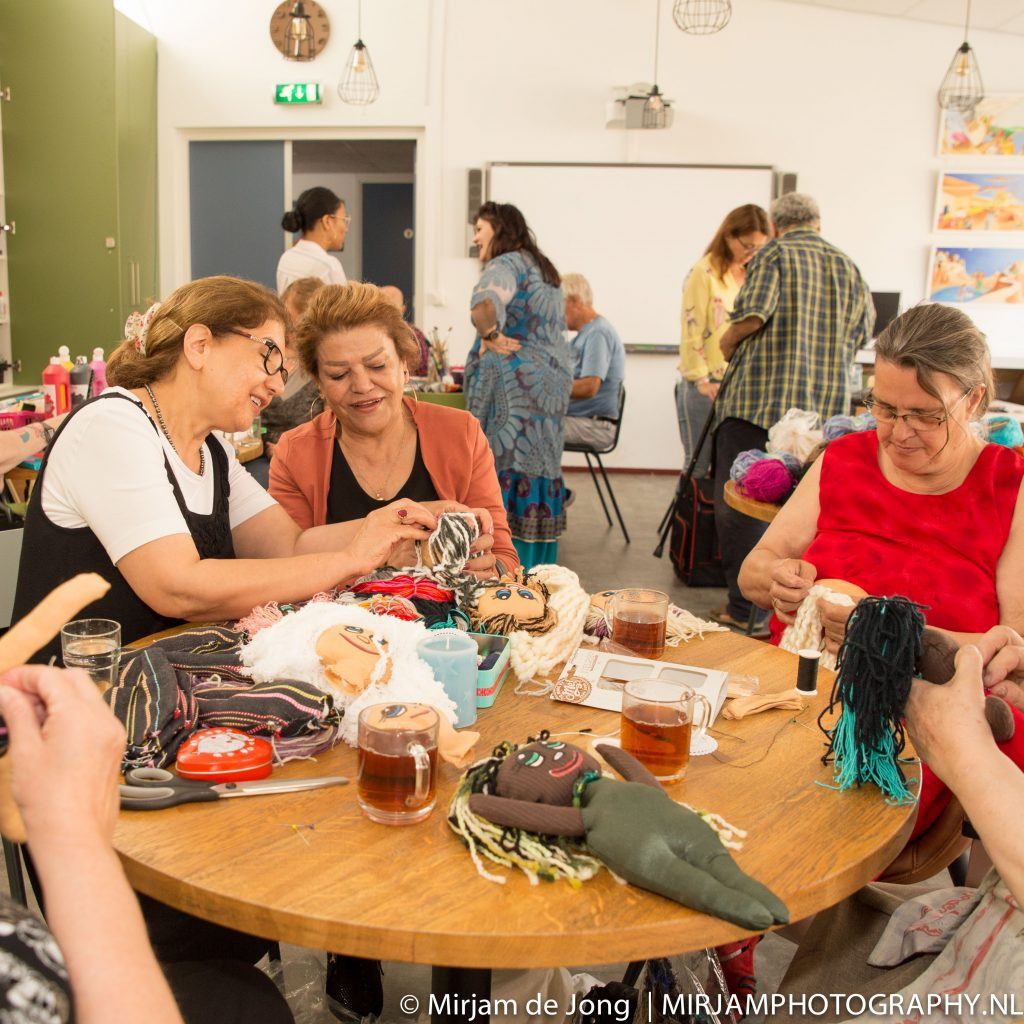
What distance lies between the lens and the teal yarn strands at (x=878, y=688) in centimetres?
122

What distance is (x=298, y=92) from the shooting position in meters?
7.70

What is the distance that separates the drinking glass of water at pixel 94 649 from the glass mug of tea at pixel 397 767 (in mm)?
402

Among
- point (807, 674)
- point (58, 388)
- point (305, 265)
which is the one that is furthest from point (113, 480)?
point (305, 265)

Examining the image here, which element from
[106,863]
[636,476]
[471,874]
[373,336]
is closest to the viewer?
[106,863]

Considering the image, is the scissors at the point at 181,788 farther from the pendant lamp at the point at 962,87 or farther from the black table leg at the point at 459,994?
the pendant lamp at the point at 962,87

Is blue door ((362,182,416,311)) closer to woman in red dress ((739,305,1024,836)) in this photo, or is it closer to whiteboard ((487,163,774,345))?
whiteboard ((487,163,774,345))

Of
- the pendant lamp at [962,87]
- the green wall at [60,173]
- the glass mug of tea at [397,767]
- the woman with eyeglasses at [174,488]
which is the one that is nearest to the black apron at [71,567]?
the woman with eyeglasses at [174,488]

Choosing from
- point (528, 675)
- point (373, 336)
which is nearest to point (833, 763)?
point (528, 675)

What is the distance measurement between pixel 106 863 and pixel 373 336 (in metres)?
1.70

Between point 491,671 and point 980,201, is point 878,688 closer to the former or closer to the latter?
point 491,671

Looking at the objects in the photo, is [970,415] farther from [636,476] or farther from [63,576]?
[636,476]

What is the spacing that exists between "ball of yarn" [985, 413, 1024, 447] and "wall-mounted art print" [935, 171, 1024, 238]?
5.66 meters

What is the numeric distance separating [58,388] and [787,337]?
293 centimetres

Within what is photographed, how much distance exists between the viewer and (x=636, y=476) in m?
8.28
